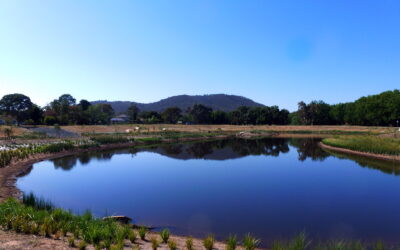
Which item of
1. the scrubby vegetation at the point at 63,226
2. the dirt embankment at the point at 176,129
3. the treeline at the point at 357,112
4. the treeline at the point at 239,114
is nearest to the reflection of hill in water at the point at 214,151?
the dirt embankment at the point at 176,129

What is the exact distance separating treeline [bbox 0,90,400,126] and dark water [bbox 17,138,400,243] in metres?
52.0

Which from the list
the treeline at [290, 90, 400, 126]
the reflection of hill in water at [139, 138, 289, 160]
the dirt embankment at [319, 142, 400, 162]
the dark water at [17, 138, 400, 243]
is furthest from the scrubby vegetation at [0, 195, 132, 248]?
the treeline at [290, 90, 400, 126]

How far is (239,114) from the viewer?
94.6 m

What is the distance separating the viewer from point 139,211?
1198 cm

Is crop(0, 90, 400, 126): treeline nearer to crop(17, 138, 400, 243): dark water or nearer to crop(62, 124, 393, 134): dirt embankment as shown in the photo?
crop(62, 124, 393, 134): dirt embankment

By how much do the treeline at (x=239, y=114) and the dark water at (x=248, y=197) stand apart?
171 feet

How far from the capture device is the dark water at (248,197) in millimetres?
10156

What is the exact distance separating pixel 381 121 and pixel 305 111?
841 inches

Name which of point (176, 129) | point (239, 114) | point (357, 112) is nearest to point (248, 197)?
point (176, 129)

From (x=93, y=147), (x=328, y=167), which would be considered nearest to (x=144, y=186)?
(x=328, y=167)

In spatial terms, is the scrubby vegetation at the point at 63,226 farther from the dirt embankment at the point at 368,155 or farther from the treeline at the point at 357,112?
the treeline at the point at 357,112

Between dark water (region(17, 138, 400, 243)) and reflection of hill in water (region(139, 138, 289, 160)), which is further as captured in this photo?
reflection of hill in water (region(139, 138, 289, 160))

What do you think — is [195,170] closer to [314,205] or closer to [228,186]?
[228,186]

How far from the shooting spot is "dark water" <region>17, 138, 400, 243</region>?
10156mm
